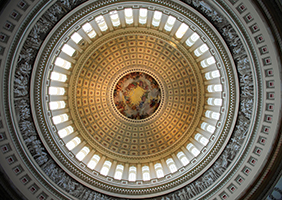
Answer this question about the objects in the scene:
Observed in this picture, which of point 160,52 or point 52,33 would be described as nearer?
point 52,33

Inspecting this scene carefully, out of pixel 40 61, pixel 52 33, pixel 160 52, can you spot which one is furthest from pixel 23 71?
pixel 160 52

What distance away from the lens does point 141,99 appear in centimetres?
2366

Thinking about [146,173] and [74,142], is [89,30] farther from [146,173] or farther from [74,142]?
[146,173]

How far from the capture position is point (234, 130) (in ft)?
52.2

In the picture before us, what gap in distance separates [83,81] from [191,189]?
1650cm

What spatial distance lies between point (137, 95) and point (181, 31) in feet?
32.0

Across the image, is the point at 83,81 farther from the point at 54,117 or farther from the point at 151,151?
the point at 151,151

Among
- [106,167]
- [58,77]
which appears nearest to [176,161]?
[106,167]

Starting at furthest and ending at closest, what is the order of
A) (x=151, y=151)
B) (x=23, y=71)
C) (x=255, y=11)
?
(x=151, y=151) → (x=23, y=71) → (x=255, y=11)

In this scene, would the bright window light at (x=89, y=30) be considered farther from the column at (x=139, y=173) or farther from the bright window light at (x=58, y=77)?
the column at (x=139, y=173)

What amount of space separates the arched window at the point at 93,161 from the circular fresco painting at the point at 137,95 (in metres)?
6.47

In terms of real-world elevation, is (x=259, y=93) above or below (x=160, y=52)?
below

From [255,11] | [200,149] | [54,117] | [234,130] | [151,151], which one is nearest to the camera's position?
[255,11]

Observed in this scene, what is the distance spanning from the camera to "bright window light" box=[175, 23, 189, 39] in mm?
17078
